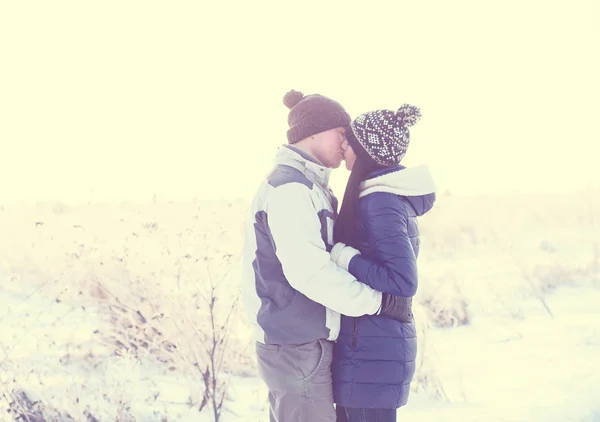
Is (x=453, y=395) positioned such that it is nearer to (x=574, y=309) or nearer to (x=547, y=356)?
(x=547, y=356)

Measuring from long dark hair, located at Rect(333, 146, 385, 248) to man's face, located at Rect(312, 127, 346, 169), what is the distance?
14 centimetres

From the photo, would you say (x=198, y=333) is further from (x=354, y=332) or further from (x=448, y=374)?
(x=354, y=332)

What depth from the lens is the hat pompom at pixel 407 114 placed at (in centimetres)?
251

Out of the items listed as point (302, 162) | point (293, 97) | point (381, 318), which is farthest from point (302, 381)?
point (293, 97)

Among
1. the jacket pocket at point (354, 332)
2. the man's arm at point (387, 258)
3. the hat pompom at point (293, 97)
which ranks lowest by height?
the jacket pocket at point (354, 332)

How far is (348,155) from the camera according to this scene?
8.66 feet

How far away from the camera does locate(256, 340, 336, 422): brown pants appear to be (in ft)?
7.63

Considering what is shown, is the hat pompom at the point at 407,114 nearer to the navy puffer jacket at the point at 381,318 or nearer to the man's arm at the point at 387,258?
the navy puffer jacket at the point at 381,318

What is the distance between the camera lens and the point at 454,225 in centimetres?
1113

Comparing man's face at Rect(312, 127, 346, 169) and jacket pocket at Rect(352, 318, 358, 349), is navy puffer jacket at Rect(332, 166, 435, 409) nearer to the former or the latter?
jacket pocket at Rect(352, 318, 358, 349)

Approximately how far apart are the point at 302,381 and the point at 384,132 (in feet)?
3.15

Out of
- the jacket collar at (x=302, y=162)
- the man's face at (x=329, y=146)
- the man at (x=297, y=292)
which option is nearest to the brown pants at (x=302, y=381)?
the man at (x=297, y=292)

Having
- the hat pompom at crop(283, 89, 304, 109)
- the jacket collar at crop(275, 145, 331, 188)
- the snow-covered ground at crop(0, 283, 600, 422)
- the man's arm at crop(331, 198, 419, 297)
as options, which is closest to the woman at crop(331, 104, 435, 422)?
the man's arm at crop(331, 198, 419, 297)

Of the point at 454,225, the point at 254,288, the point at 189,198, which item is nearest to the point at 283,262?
the point at 254,288
